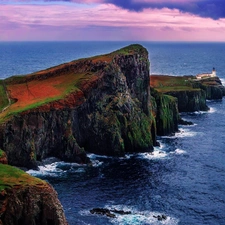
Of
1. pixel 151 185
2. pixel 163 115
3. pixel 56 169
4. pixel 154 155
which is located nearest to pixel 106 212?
pixel 151 185

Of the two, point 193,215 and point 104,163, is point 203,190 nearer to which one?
point 193,215

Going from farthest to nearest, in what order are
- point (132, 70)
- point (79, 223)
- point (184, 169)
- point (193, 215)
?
point (132, 70)
point (184, 169)
point (193, 215)
point (79, 223)

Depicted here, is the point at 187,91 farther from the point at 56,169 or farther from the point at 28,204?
the point at 28,204

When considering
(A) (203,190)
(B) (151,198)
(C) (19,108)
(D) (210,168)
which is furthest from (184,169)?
(C) (19,108)

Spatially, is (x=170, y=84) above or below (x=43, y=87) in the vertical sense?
below

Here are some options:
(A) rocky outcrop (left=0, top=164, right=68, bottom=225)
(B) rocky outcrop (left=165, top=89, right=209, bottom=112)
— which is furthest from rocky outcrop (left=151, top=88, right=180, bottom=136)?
(A) rocky outcrop (left=0, top=164, right=68, bottom=225)

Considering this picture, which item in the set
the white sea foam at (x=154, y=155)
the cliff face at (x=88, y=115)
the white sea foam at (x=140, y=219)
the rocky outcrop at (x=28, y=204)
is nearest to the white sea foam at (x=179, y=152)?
the white sea foam at (x=154, y=155)
